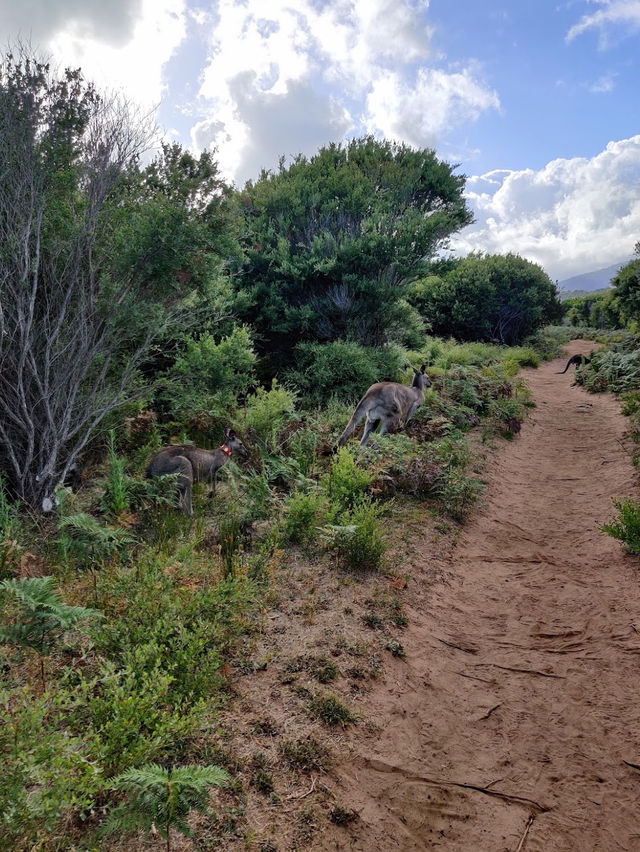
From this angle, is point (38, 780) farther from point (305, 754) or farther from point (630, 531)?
point (630, 531)

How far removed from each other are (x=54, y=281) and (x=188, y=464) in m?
3.32

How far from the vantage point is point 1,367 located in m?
6.29

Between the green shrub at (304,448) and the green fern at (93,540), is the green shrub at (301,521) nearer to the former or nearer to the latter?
the green shrub at (304,448)

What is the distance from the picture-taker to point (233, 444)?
7.89 metres

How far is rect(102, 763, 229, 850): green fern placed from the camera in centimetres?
220

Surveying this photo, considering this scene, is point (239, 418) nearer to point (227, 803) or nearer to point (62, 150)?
point (62, 150)

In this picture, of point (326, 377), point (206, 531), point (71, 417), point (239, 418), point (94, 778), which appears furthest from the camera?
point (326, 377)

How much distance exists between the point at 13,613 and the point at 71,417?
379cm

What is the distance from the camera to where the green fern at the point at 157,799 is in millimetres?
2203

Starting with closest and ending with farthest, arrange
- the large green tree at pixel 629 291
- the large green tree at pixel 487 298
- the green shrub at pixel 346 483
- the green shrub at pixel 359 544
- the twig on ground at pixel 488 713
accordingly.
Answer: the twig on ground at pixel 488 713, the green shrub at pixel 359 544, the green shrub at pixel 346 483, the large green tree at pixel 629 291, the large green tree at pixel 487 298

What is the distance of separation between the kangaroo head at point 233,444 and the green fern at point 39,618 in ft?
14.6

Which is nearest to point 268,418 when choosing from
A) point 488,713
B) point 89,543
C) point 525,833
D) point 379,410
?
point 379,410

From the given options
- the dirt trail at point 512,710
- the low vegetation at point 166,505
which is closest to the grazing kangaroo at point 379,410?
the low vegetation at point 166,505

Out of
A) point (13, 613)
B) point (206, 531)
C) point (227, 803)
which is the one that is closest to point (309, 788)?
point (227, 803)
